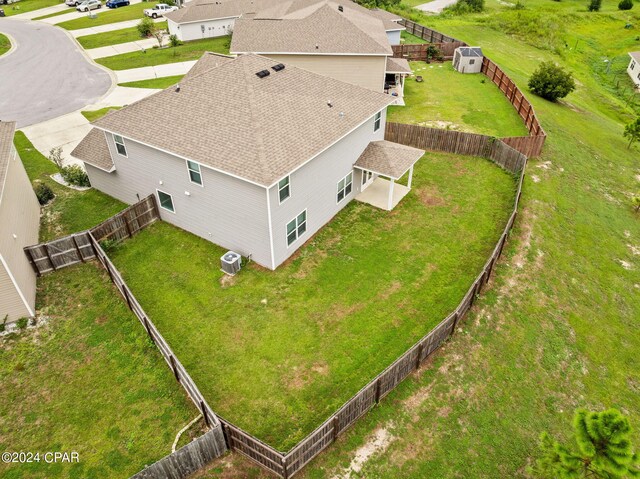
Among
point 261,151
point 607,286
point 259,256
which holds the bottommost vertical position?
point 607,286

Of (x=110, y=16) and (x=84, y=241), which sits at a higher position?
(x=110, y=16)

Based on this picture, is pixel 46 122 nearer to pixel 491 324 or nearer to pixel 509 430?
pixel 491 324

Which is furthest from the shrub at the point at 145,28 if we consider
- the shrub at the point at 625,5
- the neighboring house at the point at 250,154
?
the shrub at the point at 625,5

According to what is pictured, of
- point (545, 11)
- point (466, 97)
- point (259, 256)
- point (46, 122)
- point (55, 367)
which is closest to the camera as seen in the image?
point (55, 367)

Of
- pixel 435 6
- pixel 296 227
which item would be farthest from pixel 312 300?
pixel 435 6

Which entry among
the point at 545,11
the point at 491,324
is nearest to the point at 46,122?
the point at 491,324

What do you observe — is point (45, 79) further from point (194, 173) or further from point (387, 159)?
point (387, 159)

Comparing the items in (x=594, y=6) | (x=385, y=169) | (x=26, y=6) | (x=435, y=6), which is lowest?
(x=385, y=169)
